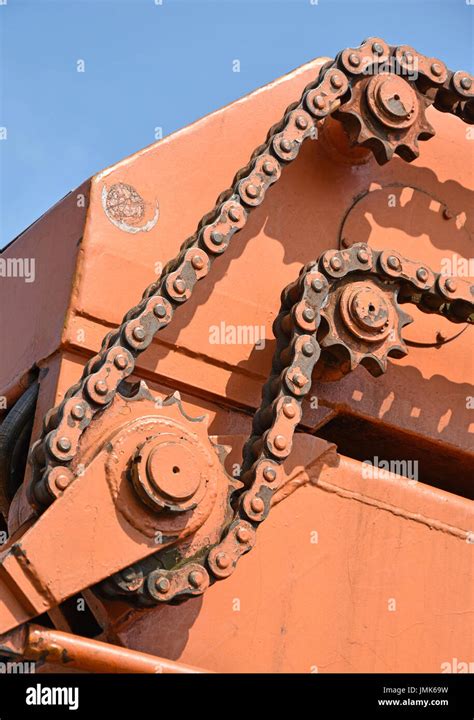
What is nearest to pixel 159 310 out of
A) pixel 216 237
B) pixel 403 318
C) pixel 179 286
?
pixel 179 286

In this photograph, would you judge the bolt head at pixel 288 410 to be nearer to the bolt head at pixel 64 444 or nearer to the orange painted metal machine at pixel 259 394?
the orange painted metal machine at pixel 259 394

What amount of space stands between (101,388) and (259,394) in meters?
0.59

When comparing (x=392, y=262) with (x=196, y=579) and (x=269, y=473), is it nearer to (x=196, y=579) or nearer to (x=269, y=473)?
(x=269, y=473)

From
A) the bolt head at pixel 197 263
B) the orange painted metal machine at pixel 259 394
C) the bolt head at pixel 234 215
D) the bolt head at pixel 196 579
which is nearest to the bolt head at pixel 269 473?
the orange painted metal machine at pixel 259 394

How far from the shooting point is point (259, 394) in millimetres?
3381

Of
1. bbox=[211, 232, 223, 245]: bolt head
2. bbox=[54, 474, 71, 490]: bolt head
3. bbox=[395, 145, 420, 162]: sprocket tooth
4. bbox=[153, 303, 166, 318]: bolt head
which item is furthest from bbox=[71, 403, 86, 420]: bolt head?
bbox=[395, 145, 420, 162]: sprocket tooth

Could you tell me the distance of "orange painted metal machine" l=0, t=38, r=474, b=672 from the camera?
2900mm

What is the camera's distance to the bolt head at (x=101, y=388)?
2941 mm

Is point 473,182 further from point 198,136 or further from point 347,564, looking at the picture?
point 347,564

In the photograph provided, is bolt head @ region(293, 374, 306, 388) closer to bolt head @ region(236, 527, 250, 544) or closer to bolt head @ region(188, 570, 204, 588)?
bolt head @ region(236, 527, 250, 544)

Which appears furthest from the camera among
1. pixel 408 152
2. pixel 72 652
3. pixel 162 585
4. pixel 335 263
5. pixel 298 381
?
pixel 408 152

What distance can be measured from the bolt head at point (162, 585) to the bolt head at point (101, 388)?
1.53ft

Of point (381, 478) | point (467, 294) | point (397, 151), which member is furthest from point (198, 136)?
point (381, 478)

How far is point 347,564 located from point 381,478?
26 centimetres
